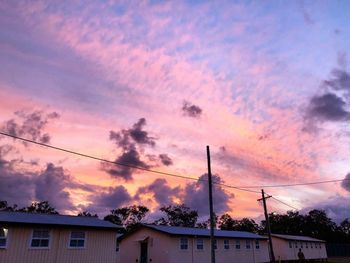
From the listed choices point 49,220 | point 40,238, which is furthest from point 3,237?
point 49,220

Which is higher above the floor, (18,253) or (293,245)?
(293,245)

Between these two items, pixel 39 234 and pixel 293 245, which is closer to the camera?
pixel 39 234

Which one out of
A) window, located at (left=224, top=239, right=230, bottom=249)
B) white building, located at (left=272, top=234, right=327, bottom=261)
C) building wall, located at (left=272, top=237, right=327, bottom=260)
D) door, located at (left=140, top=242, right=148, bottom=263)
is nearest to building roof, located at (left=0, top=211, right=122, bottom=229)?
door, located at (left=140, top=242, right=148, bottom=263)

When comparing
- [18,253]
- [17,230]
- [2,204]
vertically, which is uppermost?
[2,204]

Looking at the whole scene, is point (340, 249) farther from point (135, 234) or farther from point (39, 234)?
point (39, 234)

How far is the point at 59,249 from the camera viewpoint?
83.9 ft

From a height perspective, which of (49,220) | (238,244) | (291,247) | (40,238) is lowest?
(40,238)

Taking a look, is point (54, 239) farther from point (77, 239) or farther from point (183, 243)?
point (183, 243)

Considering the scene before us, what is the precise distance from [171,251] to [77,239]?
12.1 meters

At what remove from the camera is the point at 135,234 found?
41469 mm

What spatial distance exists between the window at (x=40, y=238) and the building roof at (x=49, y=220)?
27.3 inches

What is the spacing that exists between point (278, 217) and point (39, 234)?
96.1 m

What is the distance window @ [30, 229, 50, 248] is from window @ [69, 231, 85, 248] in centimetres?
182

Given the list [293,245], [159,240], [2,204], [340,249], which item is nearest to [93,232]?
[159,240]
